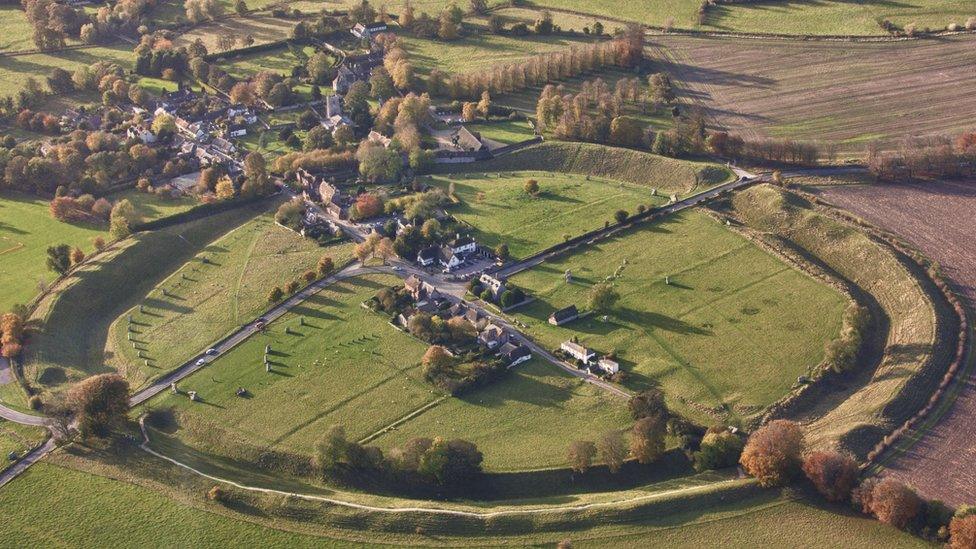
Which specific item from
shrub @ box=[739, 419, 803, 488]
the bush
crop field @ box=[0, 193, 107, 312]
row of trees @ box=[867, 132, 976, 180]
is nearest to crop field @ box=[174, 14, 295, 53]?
crop field @ box=[0, 193, 107, 312]

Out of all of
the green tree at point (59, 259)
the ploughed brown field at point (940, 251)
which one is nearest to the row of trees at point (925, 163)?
the ploughed brown field at point (940, 251)

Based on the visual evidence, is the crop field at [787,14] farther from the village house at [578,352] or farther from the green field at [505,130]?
the village house at [578,352]

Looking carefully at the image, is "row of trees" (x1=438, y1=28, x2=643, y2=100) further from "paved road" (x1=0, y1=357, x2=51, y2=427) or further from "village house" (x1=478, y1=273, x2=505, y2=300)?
"paved road" (x1=0, y1=357, x2=51, y2=427)

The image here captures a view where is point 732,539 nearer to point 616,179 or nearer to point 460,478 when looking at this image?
point 460,478

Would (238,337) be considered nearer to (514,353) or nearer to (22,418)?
(22,418)

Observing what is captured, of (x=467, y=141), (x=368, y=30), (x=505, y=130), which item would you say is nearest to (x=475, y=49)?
(x=368, y=30)

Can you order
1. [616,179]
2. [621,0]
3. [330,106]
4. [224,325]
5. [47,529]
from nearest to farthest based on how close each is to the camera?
[47,529] < [224,325] < [616,179] < [330,106] < [621,0]

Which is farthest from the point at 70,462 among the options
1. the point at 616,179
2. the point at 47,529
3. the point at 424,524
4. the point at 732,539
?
the point at 616,179
